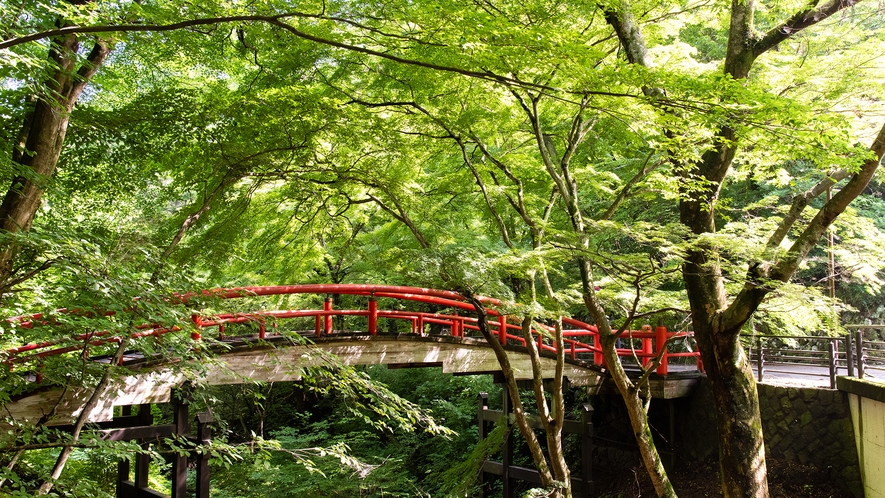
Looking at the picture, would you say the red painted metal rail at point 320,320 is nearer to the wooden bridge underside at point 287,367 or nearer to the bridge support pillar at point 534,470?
the wooden bridge underside at point 287,367

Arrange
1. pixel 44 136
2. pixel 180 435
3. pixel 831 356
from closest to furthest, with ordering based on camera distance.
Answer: pixel 44 136, pixel 180 435, pixel 831 356

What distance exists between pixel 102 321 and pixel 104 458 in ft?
28.1

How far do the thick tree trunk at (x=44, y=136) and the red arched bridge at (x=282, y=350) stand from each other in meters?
0.70

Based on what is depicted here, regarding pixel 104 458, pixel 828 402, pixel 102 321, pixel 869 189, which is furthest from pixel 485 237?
pixel 869 189

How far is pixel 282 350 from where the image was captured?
531cm

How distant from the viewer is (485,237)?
11.6 metres

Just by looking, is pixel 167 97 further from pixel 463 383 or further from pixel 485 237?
pixel 463 383

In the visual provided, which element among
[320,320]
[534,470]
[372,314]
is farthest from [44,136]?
[534,470]

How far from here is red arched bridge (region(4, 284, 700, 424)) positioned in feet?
14.3

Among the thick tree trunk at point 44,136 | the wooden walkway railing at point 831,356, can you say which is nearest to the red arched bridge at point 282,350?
the thick tree trunk at point 44,136

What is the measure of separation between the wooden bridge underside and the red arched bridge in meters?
0.01

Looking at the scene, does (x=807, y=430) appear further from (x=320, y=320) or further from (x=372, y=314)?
(x=320, y=320)

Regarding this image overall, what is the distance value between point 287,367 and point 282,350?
0.50 meters

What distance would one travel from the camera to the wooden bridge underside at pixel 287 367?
4988 mm
